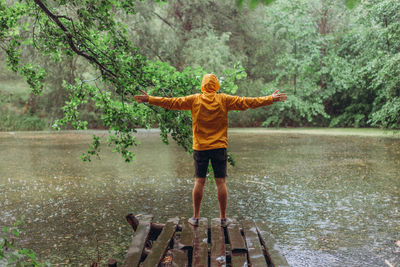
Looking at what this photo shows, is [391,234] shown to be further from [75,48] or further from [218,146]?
[75,48]

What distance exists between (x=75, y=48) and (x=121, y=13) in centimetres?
1674

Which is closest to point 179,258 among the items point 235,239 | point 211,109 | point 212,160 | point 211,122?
point 235,239

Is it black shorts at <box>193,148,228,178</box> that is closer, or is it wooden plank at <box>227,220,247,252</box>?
wooden plank at <box>227,220,247,252</box>

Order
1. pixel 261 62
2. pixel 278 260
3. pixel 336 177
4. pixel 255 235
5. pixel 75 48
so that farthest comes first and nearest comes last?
pixel 261 62
pixel 336 177
pixel 75 48
pixel 255 235
pixel 278 260

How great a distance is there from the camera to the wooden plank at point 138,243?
340cm

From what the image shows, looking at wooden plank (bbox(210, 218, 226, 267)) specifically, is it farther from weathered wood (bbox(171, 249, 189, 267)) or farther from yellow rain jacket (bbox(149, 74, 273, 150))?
yellow rain jacket (bbox(149, 74, 273, 150))

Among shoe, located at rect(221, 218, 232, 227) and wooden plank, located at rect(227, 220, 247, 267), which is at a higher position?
shoe, located at rect(221, 218, 232, 227)

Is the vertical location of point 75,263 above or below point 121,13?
below

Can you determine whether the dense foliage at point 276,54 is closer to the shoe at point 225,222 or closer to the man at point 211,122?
the man at point 211,122

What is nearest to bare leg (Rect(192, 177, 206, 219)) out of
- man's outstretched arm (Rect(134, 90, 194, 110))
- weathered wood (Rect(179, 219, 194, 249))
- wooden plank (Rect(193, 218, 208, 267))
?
wooden plank (Rect(193, 218, 208, 267))

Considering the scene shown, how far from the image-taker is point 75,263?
402 centimetres

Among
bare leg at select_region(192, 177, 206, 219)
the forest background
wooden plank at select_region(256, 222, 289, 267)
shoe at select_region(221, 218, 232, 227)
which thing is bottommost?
wooden plank at select_region(256, 222, 289, 267)

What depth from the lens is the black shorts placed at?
14.5ft

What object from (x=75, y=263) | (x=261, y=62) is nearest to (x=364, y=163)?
(x=75, y=263)
